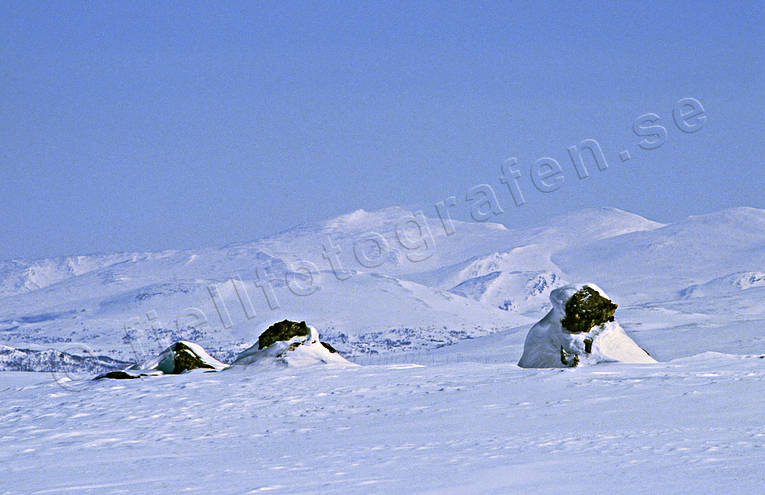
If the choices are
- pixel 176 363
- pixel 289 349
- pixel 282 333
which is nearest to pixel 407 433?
pixel 289 349

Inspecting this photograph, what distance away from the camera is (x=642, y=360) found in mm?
20906

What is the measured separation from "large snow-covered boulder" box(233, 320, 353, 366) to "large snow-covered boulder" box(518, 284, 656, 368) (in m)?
5.68

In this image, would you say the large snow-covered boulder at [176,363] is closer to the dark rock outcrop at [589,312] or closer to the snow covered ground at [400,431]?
the snow covered ground at [400,431]

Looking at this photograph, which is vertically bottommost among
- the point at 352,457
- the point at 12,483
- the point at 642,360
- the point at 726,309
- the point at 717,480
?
the point at 726,309

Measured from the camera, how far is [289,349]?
2400 cm

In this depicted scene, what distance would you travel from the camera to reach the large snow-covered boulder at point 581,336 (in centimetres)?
2031

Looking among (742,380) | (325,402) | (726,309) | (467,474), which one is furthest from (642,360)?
(726,309)

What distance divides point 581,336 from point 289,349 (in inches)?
304

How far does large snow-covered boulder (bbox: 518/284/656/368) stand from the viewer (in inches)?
800

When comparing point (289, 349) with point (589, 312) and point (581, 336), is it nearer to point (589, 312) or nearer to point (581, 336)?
point (581, 336)

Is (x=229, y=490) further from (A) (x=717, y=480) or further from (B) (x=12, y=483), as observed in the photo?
(A) (x=717, y=480)

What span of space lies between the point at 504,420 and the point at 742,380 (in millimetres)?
4109


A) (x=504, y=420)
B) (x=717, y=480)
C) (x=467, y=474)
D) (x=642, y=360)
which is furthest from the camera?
(x=642, y=360)

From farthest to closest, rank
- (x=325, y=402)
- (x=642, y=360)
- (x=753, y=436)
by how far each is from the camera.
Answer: (x=642, y=360), (x=325, y=402), (x=753, y=436)
